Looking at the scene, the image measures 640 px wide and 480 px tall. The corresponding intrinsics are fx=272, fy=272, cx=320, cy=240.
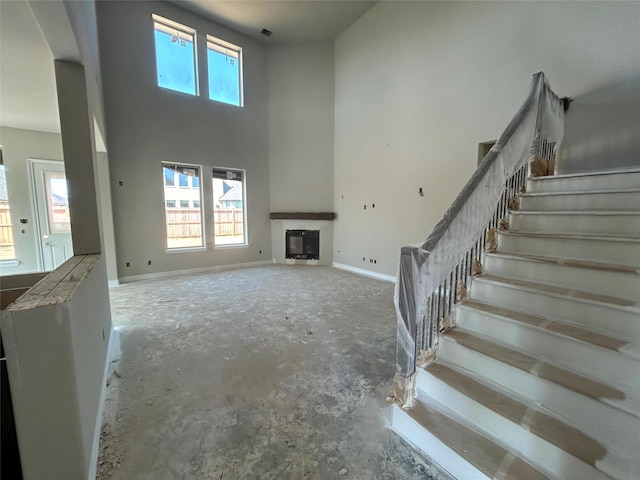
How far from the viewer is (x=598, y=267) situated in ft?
5.76

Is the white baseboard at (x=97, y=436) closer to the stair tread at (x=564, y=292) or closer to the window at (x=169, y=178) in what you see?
the stair tread at (x=564, y=292)

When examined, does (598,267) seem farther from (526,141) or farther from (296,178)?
(296,178)

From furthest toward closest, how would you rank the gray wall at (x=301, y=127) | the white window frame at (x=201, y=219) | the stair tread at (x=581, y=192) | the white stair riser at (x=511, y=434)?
the gray wall at (x=301, y=127), the white window frame at (x=201, y=219), the stair tread at (x=581, y=192), the white stair riser at (x=511, y=434)

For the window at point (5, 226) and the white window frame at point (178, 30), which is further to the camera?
the white window frame at point (178, 30)

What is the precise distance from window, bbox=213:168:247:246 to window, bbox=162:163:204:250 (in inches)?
15.6

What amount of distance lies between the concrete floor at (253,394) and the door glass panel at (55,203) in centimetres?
230

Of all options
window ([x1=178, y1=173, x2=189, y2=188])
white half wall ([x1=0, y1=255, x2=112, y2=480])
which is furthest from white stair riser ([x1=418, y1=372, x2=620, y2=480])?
window ([x1=178, y1=173, x2=189, y2=188])

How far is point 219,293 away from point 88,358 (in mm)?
3128

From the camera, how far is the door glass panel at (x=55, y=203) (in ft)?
16.2

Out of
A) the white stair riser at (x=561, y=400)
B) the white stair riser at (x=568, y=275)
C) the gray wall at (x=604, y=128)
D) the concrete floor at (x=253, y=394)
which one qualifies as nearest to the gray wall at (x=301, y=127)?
the concrete floor at (x=253, y=394)

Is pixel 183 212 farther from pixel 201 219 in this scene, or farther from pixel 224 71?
pixel 224 71

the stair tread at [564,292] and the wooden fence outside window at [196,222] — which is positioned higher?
the wooden fence outside window at [196,222]

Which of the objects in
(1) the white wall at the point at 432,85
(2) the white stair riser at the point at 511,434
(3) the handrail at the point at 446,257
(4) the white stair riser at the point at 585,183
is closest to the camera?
(2) the white stair riser at the point at 511,434

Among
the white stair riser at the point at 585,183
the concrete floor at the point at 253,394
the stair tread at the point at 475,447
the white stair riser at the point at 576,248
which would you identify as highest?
the white stair riser at the point at 585,183
